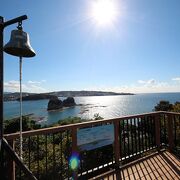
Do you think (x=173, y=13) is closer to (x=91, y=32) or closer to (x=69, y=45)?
(x=91, y=32)

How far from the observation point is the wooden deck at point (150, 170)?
2998 mm

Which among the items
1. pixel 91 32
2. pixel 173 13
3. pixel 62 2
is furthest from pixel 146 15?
pixel 62 2

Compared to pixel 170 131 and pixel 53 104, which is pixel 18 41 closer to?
pixel 170 131

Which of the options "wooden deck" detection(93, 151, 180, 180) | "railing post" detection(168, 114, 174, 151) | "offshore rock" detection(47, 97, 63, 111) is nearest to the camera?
"wooden deck" detection(93, 151, 180, 180)

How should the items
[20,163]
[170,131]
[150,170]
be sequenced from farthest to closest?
[170,131] → [150,170] → [20,163]

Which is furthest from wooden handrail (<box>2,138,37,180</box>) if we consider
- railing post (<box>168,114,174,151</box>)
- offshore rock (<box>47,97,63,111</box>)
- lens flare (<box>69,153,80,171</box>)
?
offshore rock (<box>47,97,63,111</box>)

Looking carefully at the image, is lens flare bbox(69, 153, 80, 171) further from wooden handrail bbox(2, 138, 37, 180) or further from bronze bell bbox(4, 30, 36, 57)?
bronze bell bbox(4, 30, 36, 57)

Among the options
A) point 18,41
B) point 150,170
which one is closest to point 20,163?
point 18,41

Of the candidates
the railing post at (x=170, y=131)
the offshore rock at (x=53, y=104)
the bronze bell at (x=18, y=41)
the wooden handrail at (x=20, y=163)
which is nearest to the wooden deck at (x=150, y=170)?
the railing post at (x=170, y=131)

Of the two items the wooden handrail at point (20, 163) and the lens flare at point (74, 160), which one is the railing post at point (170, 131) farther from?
the wooden handrail at point (20, 163)

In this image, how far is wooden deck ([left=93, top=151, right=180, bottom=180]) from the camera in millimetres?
2998

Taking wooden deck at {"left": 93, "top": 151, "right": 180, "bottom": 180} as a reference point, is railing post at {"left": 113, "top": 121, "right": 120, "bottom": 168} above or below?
above

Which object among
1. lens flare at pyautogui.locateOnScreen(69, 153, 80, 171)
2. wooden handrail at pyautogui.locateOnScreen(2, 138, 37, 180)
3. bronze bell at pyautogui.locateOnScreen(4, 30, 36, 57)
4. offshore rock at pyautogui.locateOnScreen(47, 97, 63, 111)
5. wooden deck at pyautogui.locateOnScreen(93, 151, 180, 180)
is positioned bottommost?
offshore rock at pyautogui.locateOnScreen(47, 97, 63, 111)

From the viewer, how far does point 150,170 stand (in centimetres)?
322
